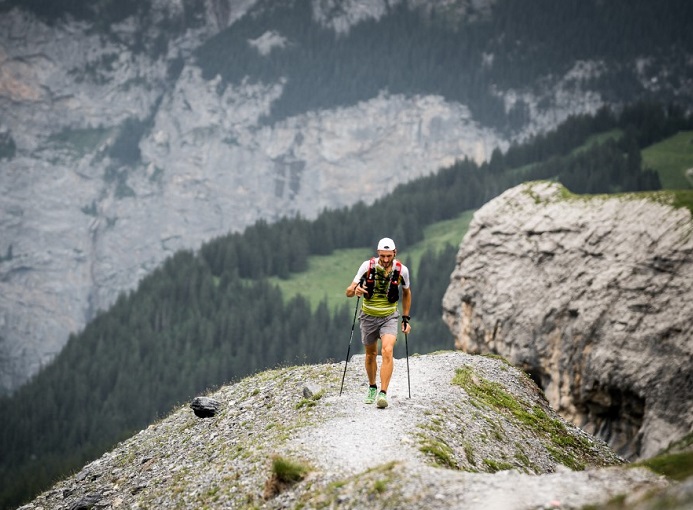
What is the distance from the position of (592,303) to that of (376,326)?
81.5 feet

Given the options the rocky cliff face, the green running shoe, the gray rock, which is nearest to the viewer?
the rocky cliff face

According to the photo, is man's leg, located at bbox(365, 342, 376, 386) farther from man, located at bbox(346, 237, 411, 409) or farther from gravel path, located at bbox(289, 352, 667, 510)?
gravel path, located at bbox(289, 352, 667, 510)

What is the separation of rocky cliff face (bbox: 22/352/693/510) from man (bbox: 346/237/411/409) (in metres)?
1.33

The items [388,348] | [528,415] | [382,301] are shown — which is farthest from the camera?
[528,415]

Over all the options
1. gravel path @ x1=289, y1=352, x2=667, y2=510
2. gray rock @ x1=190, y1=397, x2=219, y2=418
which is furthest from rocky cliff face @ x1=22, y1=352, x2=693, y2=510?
gray rock @ x1=190, y1=397, x2=219, y2=418

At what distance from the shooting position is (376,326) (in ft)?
80.0

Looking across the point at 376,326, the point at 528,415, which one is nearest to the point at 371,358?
the point at 376,326

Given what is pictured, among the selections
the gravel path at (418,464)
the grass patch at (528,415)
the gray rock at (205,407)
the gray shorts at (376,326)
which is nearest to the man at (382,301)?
the gray shorts at (376,326)

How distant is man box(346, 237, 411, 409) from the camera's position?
23.5 metres

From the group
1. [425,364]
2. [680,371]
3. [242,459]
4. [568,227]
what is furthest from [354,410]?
[568,227]

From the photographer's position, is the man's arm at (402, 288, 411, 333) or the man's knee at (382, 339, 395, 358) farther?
the man's arm at (402, 288, 411, 333)

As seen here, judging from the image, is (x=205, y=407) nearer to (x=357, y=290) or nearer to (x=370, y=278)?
(x=357, y=290)

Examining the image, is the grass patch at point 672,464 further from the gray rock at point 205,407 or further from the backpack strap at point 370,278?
the gray rock at point 205,407

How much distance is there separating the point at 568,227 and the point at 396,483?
3554 centimetres
